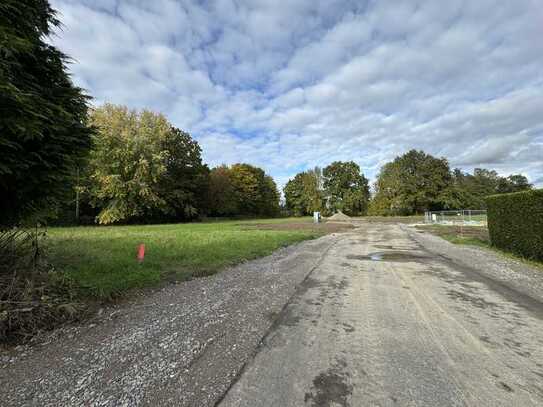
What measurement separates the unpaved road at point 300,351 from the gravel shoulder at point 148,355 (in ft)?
0.04

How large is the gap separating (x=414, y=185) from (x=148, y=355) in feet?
186

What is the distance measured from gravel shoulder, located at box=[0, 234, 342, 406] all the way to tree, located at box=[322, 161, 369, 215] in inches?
2340

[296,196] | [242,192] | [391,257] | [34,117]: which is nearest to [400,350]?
[34,117]

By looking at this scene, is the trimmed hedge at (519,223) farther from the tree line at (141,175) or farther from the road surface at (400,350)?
the tree line at (141,175)

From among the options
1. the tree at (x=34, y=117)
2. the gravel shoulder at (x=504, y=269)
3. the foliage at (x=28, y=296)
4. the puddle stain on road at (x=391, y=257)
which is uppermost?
the tree at (x=34, y=117)

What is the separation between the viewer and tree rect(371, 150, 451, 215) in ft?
165

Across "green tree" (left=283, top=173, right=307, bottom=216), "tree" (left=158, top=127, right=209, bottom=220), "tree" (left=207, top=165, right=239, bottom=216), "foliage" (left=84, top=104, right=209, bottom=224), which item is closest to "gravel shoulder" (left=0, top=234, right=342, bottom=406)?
"foliage" (left=84, top=104, right=209, bottom=224)

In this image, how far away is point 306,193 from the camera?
6431 centimetres

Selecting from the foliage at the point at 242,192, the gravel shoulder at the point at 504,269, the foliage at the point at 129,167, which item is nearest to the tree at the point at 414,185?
the foliage at the point at 242,192

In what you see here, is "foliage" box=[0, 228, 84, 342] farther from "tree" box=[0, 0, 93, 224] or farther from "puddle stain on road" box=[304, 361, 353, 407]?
"puddle stain on road" box=[304, 361, 353, 407]

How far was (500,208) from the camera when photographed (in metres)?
9.69

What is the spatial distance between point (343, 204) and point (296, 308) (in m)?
59.4

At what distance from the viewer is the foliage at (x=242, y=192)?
1682 inches

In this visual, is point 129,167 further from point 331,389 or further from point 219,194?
point 331,389
